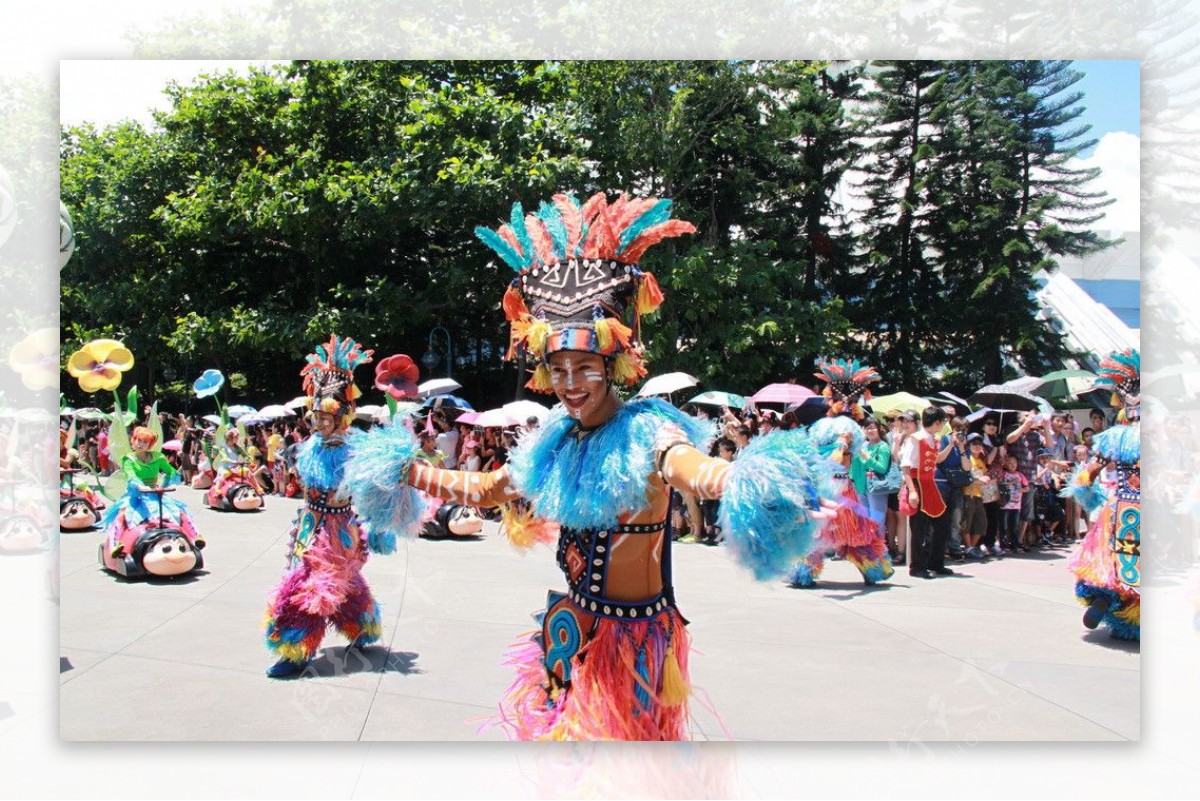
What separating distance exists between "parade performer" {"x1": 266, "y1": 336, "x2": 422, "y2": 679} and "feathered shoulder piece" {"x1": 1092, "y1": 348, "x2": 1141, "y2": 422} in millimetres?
3875

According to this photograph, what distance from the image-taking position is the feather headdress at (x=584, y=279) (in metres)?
2.60

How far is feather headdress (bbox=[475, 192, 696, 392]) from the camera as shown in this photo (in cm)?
260

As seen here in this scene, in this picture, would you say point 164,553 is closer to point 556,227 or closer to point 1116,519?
point 556,227

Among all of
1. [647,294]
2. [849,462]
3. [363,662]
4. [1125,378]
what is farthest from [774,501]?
[849,462]

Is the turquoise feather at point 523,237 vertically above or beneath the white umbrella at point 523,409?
above

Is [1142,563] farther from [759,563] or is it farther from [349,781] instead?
[349,781]

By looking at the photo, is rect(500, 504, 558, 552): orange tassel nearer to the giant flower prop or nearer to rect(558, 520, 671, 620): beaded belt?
rect(558, 520, 671, 620): beaded belt

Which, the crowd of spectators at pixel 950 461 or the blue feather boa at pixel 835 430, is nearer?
the blue feather boa at pixel 835 430

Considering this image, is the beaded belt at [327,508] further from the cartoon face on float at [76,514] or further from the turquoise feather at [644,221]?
the cartoon face on float at [76,514]

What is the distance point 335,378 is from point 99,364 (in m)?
1.10

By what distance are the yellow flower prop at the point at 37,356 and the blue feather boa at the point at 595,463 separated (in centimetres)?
230

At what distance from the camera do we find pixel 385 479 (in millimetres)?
2906

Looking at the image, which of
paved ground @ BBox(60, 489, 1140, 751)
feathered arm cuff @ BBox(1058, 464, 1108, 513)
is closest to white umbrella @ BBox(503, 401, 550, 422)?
paved ground @ BBox(60, 489, 1140, 751)

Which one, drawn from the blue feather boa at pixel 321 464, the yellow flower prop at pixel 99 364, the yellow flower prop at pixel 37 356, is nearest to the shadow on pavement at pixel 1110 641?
the blue feather boa at pixel 321 464
